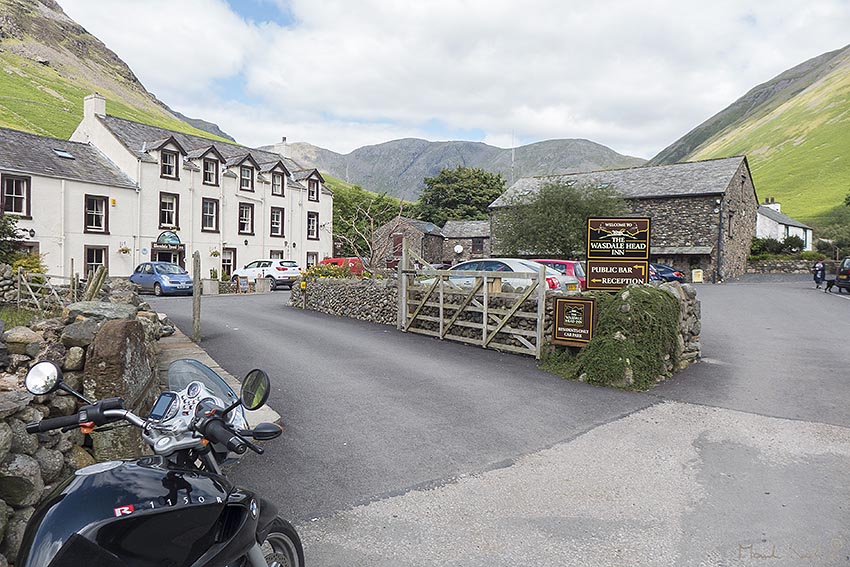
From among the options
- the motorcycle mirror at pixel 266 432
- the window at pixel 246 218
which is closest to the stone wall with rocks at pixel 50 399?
the motorcycle mirror at pixel 266 432

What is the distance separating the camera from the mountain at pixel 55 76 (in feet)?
246

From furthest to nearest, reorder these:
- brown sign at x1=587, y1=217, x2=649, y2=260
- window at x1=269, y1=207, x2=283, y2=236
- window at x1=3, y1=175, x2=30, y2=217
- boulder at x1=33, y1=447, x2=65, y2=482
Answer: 1. window at x1=269, y1=207, x2=283, y2=236
2. window at x1=3, y1=175, x2=30, y2=217
3. brown sign at x1=587, y1=217, x2=649, y2=260
4. boulder at x1=33, y1=447, x2=65, y2=482

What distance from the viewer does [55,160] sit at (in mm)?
29031

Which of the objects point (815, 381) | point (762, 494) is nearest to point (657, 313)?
point (815, 381)

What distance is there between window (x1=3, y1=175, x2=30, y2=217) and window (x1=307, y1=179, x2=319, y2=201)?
59.4 feet

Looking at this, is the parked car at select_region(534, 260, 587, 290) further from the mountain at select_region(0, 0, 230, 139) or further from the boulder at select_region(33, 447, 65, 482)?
the mountain at select_region(0, 0, 230, 139)

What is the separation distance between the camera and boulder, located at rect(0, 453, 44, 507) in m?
3.03

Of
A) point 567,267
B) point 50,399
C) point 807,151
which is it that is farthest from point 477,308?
point 807,151

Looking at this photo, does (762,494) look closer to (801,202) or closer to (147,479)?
(147,479)

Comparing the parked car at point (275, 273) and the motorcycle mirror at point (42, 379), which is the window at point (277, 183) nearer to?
the parked car at point (275, 273)

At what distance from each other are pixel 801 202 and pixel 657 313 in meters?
99.5

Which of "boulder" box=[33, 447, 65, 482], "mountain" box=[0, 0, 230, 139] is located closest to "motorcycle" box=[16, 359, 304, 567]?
"boulder" box=[33, 447, 65, 482]

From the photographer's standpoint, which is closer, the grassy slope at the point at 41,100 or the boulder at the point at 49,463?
the boulder at the point at 49,463

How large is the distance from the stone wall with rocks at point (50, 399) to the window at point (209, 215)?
30406 mm
